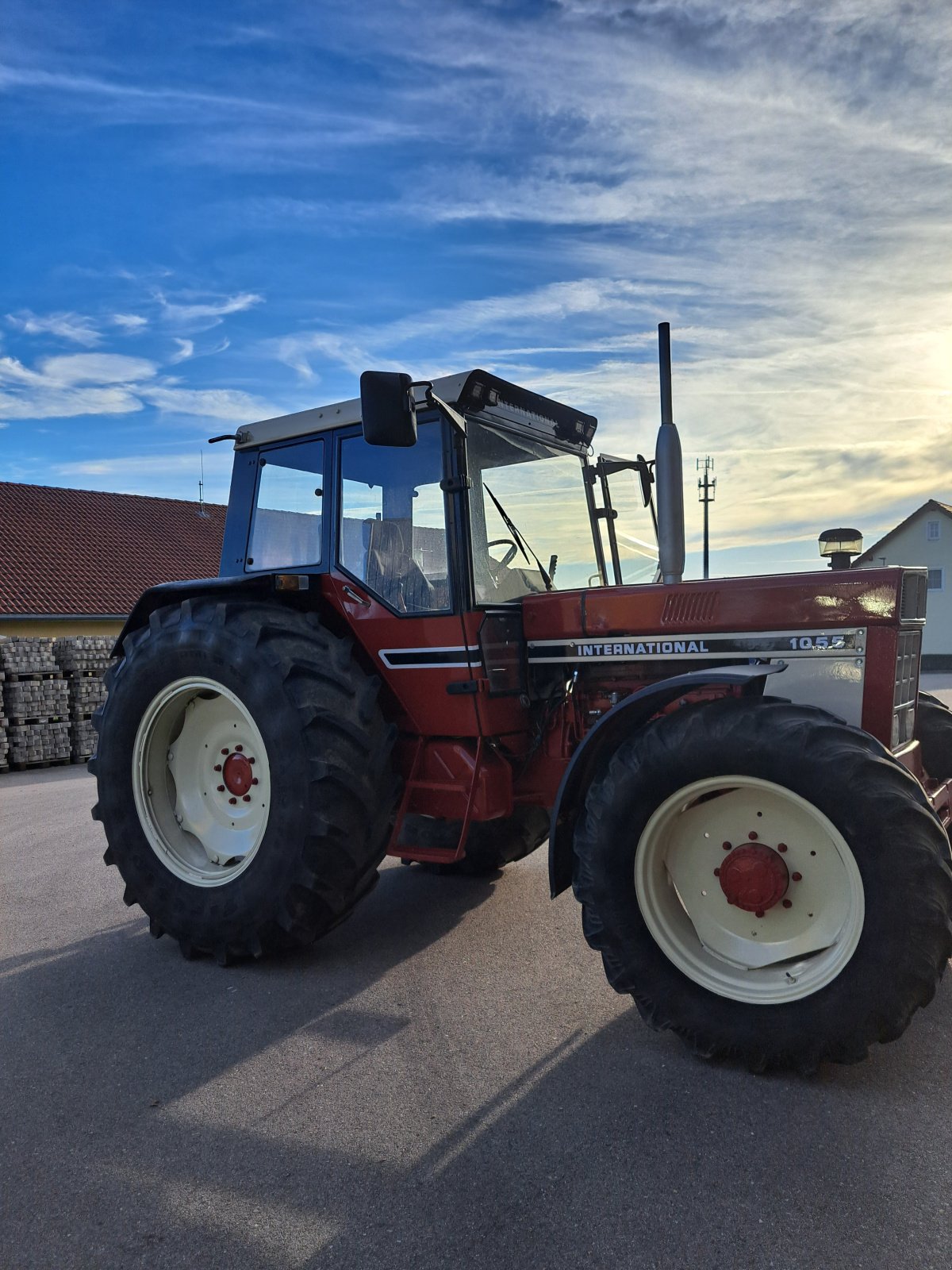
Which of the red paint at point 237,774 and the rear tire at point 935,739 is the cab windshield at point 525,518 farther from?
the rear tire at point 935,739

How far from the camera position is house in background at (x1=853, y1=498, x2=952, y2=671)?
118ft

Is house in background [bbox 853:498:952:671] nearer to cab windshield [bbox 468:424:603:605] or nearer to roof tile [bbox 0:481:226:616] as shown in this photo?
roof tile [bbox 0:481:226:616]

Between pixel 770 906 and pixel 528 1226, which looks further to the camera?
pixel 770 906

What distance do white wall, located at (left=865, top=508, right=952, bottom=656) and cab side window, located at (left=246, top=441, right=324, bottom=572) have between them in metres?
34.9

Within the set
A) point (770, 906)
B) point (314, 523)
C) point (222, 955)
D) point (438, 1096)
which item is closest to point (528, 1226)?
point (438, 1096)

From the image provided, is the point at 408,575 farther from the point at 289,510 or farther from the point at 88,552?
the point at 88,552

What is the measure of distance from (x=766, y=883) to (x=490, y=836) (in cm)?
215

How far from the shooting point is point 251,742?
439cm

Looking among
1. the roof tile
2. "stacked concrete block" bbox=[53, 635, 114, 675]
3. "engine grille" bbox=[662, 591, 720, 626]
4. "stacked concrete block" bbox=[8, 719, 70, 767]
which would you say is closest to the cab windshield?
"engine grille" bbox=[662, 591, 720, 626]

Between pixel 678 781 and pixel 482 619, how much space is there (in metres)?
1.23

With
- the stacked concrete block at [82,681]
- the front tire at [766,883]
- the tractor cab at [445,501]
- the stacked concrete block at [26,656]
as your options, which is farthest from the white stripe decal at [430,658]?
the stacked concrete block at [82,681]

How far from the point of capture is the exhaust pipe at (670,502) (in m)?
4.10

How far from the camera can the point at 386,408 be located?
3.56m

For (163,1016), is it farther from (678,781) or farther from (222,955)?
(678,781)
